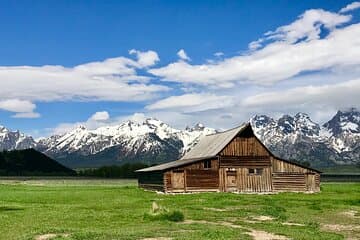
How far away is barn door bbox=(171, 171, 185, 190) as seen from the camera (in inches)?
2775

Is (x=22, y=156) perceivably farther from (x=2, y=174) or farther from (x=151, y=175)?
(x=151, y=175)

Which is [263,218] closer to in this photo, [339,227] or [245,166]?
[339,227]

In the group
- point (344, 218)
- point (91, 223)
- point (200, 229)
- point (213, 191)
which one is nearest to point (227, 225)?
point (200, 229)

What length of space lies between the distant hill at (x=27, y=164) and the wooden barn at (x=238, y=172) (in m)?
97.6

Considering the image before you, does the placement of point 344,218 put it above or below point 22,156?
below

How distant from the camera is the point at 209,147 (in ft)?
262

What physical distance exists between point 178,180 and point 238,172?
848cm

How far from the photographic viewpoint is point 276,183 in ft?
242

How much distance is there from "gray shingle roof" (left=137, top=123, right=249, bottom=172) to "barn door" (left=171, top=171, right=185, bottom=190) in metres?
1.18

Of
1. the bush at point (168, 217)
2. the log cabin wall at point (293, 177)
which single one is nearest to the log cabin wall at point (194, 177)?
the log cabin wall at point (293, 177)

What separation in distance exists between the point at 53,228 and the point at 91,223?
3596 mm

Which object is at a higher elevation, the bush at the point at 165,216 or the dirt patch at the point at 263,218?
the bush at the point at 165,216

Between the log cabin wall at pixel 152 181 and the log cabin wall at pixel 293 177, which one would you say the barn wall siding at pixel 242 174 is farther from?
the log cabin wall at pixel 152 181

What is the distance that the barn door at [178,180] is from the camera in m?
70.5
